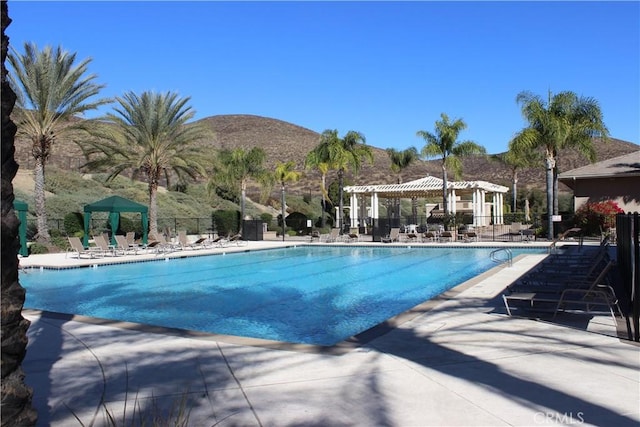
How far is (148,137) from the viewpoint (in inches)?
894

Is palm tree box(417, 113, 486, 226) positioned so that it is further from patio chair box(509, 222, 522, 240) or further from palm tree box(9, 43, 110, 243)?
palm tree box(9, 43, 110, 243)

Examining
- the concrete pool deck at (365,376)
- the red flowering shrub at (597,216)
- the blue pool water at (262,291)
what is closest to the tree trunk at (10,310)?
the concrete pool deck at (365,376)

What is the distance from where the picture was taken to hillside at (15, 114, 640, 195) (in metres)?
58.9

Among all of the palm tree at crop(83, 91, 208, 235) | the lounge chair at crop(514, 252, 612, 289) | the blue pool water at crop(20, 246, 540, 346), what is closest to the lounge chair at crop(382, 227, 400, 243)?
the blue pool water at crop(20, 246, 540, 346)

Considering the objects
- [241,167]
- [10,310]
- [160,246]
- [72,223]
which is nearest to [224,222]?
[241,167]

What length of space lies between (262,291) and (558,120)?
17246 mm

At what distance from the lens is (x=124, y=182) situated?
3831 centimetres

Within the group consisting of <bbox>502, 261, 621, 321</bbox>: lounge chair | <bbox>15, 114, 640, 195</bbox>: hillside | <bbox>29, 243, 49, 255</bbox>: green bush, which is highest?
<bbox>15, 114, 640, 195</bbox>: hillside

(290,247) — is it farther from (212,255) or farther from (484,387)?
(484,387)

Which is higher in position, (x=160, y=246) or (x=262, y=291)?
(x=160, y=246)

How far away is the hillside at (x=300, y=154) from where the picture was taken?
58.9 m

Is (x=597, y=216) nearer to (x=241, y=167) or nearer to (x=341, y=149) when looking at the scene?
(x=341, y=149)

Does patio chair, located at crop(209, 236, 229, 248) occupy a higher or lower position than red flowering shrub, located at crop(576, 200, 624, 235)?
lower

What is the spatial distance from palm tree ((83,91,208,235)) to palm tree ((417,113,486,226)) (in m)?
12.5
